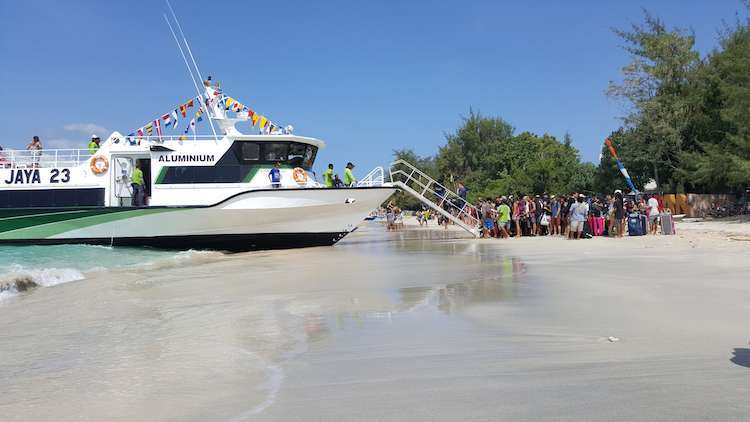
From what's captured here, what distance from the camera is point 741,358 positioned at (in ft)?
12.9

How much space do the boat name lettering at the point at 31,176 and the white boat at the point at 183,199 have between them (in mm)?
30

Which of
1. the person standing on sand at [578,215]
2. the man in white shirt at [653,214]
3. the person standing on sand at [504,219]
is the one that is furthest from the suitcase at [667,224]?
the person standing on sand at [504,219]

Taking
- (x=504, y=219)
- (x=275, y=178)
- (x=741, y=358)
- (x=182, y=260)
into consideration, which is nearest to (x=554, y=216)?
(x=504, y=219)

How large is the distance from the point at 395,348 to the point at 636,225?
530 inches

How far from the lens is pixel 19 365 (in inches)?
178

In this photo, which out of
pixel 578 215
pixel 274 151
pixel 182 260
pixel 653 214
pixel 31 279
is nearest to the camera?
pixel 31 279

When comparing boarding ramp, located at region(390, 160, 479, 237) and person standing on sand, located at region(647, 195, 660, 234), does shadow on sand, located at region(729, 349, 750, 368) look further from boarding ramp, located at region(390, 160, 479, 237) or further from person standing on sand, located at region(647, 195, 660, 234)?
person standing on sand, located at region(647, 195, 660, 234)

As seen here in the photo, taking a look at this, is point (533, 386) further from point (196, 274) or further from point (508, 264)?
point (196, 274)

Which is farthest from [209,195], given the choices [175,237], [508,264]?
[508,264]

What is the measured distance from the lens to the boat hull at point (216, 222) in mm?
16297

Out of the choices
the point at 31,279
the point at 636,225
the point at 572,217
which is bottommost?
the point at 31,279

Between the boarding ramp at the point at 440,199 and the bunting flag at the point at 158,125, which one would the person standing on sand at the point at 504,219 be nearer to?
the boarding ramp at the point at 440,199

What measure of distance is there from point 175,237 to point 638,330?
14218mm

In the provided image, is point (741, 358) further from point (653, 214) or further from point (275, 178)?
point (653, 214)
